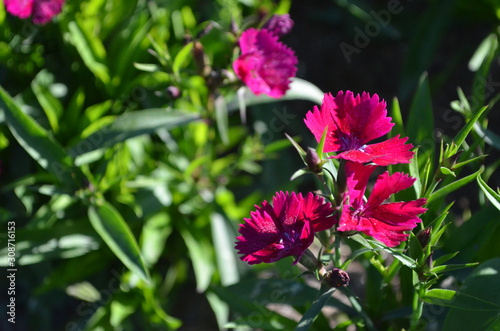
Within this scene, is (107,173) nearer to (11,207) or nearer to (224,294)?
(11,207)

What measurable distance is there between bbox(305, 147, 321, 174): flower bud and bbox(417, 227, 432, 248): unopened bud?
0.75 feet

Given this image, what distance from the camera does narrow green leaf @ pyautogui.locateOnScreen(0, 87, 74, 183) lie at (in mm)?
1354

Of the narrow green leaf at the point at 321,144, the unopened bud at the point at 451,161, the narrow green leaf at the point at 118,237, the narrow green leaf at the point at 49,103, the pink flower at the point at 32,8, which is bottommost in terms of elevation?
the narrow green leaf at the point at 118,237

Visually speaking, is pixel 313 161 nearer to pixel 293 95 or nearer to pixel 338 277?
pixel 338 277

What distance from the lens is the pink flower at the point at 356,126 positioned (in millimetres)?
Answer: 871

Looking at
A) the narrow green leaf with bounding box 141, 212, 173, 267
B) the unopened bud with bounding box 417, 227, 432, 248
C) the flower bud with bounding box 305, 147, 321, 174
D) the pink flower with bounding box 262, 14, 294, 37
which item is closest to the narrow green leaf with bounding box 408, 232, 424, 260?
the unopened bud with bounding box 417, 227, 432, 248

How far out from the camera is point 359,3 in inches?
82.0

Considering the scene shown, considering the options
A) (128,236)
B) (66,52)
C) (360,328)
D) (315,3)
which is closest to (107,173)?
(128,236)

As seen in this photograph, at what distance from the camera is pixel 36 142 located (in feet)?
4.53

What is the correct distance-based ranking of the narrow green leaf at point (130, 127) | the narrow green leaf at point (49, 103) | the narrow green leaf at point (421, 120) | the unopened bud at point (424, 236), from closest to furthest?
the unopened bud at point (424, 236), the narrow green leaf at point (421, 120), the narrow green leaf at point (130, 127), the narrow green leaf at point (49, 103)

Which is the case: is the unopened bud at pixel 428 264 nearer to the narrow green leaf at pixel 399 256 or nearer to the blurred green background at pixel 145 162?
the narrow green leaf at pixel 399 256

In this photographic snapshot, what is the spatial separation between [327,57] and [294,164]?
541 millimetres

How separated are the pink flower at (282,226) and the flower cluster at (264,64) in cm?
38

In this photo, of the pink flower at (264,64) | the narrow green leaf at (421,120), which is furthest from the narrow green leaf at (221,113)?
the narrow green leaf at (421,120)
